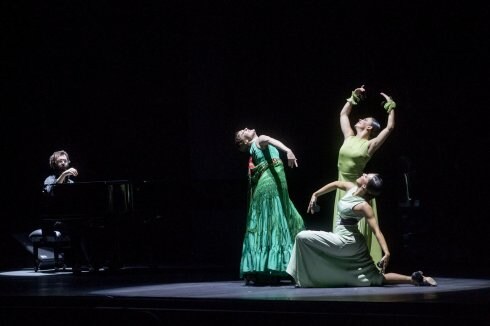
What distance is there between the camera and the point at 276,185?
20.7 ft

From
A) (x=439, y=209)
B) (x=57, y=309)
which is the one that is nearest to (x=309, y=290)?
(x=57, y=309)

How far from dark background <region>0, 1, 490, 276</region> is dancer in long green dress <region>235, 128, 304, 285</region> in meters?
1.72

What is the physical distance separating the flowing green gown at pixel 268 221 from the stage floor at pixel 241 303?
7.0 inches

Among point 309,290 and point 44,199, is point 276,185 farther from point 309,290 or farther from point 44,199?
point 44,199

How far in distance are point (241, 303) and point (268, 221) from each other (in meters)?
1.41

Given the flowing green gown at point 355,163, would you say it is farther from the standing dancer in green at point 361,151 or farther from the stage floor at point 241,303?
the stage floor at point 241,303

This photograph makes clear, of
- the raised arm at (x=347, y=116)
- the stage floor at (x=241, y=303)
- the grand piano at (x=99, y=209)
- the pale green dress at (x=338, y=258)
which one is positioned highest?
the raised arm at (x=347, y=116)

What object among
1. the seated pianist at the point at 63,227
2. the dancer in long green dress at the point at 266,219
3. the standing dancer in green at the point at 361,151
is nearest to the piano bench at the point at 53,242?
the seated pianist at the point at 63,227

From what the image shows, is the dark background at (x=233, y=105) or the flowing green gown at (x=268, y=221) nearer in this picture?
the flowing green gown at (x=268, y=221)

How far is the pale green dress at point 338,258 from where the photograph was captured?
5816 millimetres

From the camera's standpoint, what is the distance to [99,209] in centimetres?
837

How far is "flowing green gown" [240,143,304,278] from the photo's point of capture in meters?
6.17

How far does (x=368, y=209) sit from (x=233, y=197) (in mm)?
3496

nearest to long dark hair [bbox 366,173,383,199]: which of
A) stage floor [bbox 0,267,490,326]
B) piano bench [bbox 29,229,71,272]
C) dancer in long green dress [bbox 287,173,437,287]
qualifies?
dancer in long green dress [bbox 287,173,437,287]
